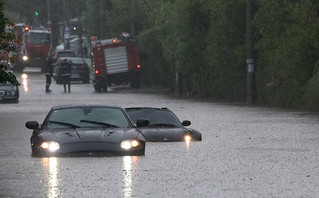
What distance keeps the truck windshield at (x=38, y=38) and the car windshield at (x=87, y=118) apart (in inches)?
2535

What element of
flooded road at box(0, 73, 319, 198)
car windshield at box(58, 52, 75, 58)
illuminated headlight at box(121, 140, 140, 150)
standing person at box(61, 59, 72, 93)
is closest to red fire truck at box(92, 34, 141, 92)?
standing person at box(61, 59, 72, 93)

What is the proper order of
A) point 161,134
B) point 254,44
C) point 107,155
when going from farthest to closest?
point 254,44
point 161,134
point 107,155

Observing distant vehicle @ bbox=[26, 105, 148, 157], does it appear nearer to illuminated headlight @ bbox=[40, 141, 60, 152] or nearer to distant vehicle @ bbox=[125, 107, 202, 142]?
illuminated headlight @ bbox=[40, 141, 60, 152]

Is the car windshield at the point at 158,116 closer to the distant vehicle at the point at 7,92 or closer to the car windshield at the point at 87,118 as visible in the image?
the car windshield at the point at 87,118

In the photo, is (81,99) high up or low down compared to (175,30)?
down

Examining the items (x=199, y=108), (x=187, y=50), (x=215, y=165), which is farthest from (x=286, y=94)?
(x=215, y=165)

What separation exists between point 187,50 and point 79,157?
3363 cm

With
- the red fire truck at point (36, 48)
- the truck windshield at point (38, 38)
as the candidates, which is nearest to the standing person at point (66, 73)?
the red fire truck at point (36, 48)

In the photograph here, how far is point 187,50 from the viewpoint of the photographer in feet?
168

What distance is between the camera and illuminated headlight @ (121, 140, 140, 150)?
695 inches

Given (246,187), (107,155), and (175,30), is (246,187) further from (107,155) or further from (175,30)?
(175,30)

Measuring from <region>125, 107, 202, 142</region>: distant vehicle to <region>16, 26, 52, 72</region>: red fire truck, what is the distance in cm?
5622

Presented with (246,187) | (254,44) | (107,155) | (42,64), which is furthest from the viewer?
(42,64)

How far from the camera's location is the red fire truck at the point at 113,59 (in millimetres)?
60031
